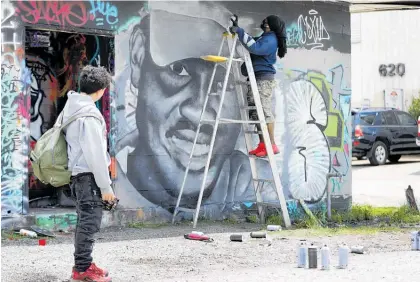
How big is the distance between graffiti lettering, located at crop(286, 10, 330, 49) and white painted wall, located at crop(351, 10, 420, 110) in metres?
18.9

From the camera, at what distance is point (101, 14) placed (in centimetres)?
1018

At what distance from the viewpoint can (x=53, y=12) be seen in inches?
384

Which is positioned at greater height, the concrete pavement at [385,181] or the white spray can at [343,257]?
the concrete pavement at [385,181]

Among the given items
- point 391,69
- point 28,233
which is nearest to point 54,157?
point 28,233

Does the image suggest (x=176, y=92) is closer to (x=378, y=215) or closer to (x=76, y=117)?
(x=378, y=215)

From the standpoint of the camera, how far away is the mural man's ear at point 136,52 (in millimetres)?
10445

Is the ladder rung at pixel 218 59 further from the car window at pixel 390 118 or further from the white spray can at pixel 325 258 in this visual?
the car window at pixel 390 118

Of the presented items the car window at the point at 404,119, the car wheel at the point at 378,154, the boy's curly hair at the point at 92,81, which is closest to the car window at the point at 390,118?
the car window at the point at 404,119

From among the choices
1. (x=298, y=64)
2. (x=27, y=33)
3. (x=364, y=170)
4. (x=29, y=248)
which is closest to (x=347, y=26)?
(x=298, y=64)

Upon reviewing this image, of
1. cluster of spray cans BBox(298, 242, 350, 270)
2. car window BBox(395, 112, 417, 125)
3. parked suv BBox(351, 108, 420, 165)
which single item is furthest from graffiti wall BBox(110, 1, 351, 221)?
car window BBox(395, 112, 417, 125)

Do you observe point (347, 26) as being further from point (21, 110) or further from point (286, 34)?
point (21, 110)

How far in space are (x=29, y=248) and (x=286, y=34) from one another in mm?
5052

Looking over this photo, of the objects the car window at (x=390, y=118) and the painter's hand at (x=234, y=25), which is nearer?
the painter's hand at (x=234, y=25)

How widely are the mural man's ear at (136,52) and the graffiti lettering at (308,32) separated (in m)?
2.54
